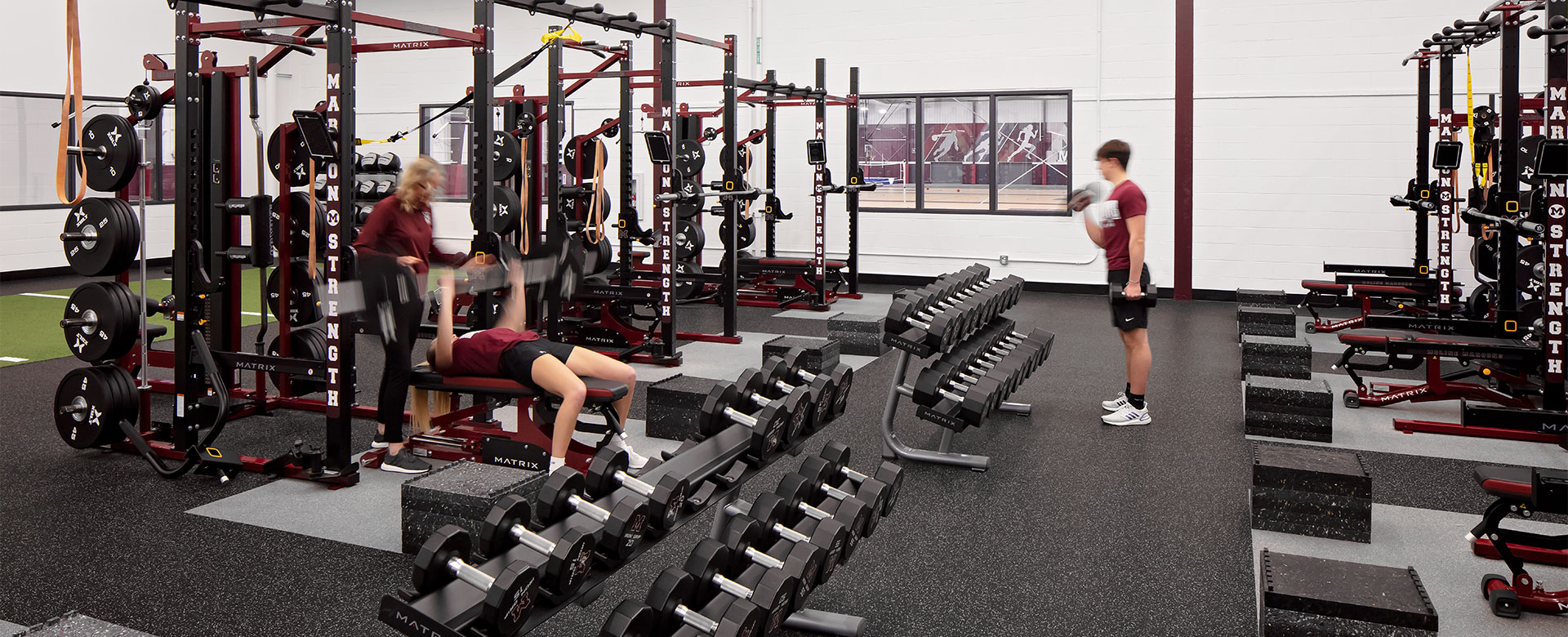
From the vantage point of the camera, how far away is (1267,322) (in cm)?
718

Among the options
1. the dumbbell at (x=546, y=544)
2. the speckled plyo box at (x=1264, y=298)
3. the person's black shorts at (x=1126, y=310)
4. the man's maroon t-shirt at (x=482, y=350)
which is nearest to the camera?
the dumbbell at (x=546, y=544)

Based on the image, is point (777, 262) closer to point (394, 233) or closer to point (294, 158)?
point (294, 158)

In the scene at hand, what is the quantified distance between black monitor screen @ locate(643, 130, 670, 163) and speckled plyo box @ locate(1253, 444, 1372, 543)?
4159mm

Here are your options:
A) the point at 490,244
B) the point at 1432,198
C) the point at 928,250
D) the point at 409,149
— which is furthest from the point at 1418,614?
the point at 409,149

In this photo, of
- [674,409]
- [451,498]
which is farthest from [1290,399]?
[451,498]

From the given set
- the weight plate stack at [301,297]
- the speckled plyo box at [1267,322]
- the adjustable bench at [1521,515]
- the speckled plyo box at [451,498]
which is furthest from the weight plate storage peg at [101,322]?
the speckled plyo box at [1267,322]

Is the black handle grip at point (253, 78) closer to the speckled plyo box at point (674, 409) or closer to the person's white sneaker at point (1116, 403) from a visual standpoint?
the speckled plyo box at point (674, 409)

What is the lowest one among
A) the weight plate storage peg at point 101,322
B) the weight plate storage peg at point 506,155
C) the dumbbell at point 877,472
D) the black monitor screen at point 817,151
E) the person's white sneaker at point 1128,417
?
the person's white sneaker at point 1128,417

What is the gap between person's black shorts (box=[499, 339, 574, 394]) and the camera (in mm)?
3982

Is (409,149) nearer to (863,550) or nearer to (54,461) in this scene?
(54,461)

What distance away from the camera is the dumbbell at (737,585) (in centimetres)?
203

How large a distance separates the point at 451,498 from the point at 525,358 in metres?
0.82

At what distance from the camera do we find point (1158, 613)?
2.96 metres

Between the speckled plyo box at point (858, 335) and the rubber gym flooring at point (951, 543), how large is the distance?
5.66ft
